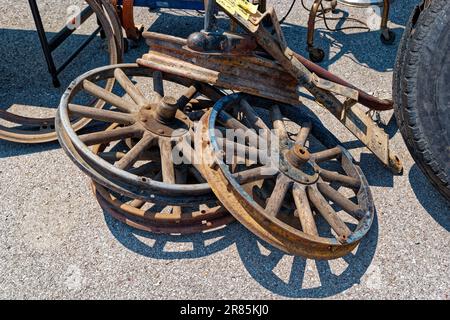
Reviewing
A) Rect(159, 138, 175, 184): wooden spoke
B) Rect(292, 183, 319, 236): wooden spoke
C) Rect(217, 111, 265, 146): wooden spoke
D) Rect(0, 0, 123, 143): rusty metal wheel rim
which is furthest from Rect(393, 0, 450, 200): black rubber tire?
Rect(0, 0, 123, 143): rusty metal wheel rim

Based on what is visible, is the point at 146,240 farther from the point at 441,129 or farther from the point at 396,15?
the point at 396,15

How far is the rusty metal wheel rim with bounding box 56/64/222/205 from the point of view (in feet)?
7.38

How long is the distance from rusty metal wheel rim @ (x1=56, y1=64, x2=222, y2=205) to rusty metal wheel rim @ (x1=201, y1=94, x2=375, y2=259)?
148mm

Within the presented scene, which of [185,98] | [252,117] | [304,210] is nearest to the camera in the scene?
[304,210]

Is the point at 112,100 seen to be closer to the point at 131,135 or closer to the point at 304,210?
the point at 131,135

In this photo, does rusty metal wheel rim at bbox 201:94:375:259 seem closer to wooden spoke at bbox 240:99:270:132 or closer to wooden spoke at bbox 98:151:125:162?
wooden spoke at bbox 240:99:270:132

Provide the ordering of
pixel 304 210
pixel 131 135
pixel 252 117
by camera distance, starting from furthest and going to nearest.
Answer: pixel 252 117 → pixel 131 135 → pixel 304 210

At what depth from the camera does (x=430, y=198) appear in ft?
9.30

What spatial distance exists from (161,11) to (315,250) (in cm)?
314

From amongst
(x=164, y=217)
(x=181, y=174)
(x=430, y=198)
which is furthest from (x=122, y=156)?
(x=430, y=198)

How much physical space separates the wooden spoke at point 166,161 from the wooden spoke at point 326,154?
0.88 metres

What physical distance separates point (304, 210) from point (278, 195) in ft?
0.54

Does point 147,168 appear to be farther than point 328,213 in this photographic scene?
Yes

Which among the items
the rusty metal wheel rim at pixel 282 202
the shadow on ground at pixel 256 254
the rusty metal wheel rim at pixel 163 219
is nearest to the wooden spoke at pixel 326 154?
the rusty metal wheel rim at pixel 282 202
